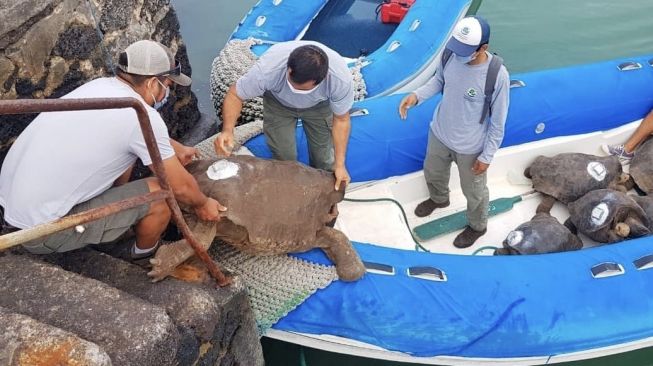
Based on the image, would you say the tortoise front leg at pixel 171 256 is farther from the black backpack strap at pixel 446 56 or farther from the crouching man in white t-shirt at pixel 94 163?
the black backpack strap at pixel 446 56

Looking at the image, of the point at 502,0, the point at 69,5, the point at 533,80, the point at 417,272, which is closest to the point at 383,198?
the point at 417,272

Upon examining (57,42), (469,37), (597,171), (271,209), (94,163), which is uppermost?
(57,42)

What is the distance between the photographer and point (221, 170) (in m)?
2.94

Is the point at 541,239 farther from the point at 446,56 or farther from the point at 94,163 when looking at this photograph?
the point at 94,163

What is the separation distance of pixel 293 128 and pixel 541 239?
1.62 metres

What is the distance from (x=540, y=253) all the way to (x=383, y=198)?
3.45 ft

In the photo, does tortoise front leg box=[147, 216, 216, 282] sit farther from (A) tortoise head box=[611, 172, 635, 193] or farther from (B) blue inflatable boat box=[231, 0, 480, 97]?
(A) tortoise head box=[611, 172, 635, 193]

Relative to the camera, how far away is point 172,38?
432 centimetres

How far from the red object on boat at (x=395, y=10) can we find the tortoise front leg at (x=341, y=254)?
3.46 m

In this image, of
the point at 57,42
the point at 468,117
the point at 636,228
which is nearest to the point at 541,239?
the point at 636,228

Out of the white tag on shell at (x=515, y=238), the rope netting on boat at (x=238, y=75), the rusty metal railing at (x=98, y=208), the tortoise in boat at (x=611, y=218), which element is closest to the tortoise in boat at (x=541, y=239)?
the white tag on shell at (x=515, y=238)

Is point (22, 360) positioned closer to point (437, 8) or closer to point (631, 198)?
point (631, 198)

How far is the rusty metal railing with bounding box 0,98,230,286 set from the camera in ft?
5.70

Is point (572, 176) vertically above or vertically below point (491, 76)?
below
